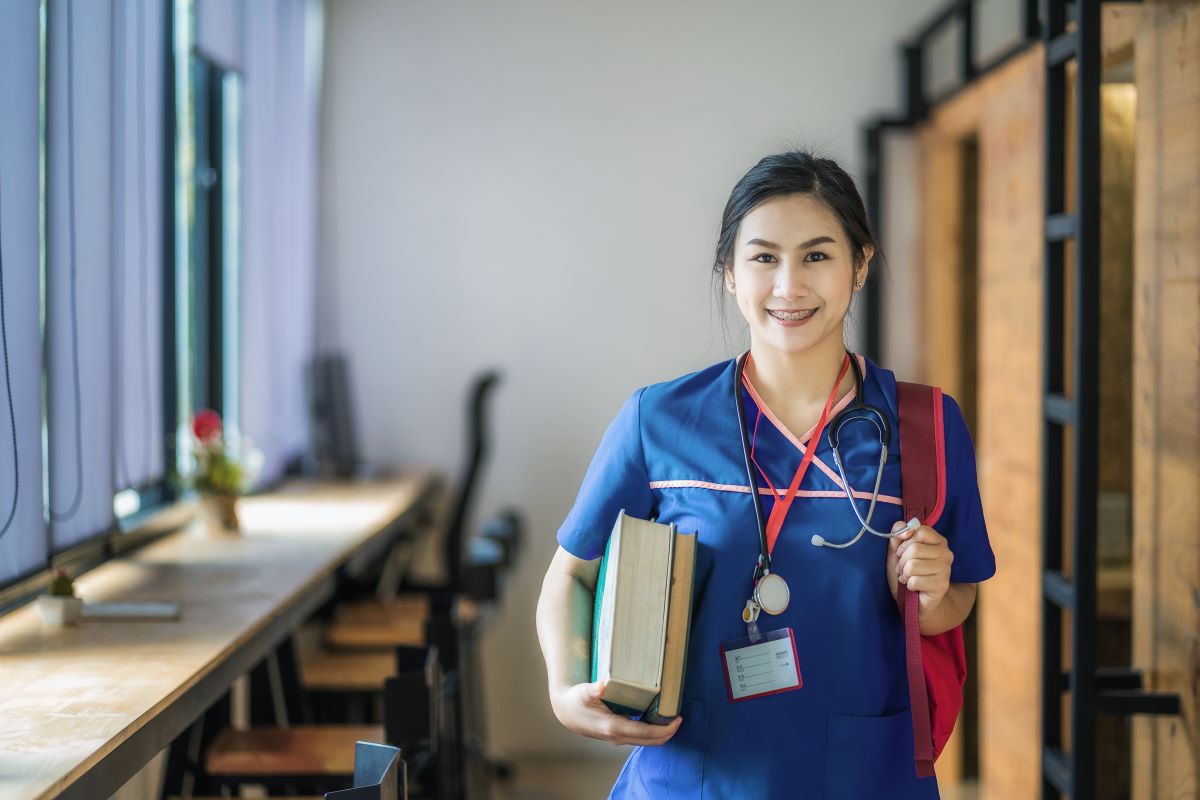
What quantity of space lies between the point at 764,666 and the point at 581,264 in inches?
127

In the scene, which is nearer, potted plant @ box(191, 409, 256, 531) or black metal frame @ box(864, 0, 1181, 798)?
black metal frame @ box(864, 0, 1181, 798)

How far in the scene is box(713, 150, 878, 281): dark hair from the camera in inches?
56.8

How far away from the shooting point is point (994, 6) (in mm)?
4199

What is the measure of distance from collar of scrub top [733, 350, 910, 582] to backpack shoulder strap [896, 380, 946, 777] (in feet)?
0.09

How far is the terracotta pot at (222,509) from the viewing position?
2.99 metres

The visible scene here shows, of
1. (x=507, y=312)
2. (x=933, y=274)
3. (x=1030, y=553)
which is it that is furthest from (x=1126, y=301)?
(x=507, y=312)

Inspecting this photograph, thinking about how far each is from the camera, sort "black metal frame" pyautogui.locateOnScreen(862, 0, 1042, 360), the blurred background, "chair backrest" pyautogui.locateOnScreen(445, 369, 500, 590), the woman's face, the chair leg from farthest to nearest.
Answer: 1. "black metal frame" pyautogui.locateOnScreen(862, 0, 1042, 360)
2. "chair backrest" pyautogui.locateOnScreen(445, 369, 500, 590)
3. the chair leg
4. the blurred background
5. the woman's face

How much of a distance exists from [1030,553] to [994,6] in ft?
6.88

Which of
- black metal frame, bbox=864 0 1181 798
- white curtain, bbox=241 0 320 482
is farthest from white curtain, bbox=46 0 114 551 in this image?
black metal frame, bbox=864 0 1181 798

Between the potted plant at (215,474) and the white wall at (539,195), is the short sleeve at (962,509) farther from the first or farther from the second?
the white wall at (539,195)

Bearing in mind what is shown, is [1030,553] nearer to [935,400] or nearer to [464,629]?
[464,629]

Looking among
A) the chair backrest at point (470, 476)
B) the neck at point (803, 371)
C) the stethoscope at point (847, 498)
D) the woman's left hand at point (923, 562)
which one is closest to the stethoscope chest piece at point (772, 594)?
the stethoscope at point (847, 498)

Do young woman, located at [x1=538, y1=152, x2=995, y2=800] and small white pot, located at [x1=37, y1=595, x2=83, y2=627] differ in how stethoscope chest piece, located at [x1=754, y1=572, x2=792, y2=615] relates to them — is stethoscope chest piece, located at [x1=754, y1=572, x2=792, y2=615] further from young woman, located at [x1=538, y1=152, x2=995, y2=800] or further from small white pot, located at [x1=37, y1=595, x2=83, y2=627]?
small white pot, located at [x1=37, y1=595, x2=83, y2=627]

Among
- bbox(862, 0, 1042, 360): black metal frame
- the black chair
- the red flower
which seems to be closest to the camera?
the black chair
